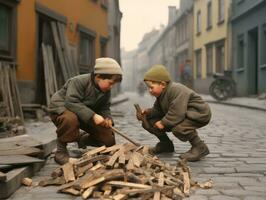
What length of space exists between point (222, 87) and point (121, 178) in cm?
1637

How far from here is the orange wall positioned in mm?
10773

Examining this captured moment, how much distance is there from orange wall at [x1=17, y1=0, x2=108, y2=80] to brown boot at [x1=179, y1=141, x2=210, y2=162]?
626 cm

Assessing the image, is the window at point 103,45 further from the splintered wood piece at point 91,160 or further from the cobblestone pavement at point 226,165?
the splintered wood piece at point 91,160

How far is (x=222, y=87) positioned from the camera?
19.6m

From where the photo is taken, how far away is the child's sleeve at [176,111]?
5254mm

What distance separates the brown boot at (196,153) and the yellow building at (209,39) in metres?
20.8

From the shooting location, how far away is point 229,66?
2516cm

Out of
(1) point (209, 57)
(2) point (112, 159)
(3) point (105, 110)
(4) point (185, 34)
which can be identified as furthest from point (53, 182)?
(4) point (185, 34)

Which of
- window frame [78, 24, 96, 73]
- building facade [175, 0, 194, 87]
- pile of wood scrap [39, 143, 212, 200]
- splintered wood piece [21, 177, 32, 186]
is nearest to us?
pile of wood scrap [39, 143, 212, 200]

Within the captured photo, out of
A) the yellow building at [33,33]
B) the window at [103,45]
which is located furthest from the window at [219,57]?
the yellow building at [33,33]

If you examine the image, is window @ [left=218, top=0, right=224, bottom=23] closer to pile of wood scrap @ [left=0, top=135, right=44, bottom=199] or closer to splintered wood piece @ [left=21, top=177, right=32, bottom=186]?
pile of wood scrap @ [left=0, top=135, right=44, bottom=199]

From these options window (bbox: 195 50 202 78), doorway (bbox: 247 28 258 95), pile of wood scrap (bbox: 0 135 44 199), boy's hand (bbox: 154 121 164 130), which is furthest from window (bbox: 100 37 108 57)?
pile of wood scrap (bbox: 0 135 44 199)

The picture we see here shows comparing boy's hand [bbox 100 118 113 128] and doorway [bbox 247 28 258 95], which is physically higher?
doorway [bbox 247 28 258 95]

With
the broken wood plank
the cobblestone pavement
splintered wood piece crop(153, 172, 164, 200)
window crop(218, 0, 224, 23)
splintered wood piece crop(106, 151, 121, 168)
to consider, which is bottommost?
the cobblestone pavement
